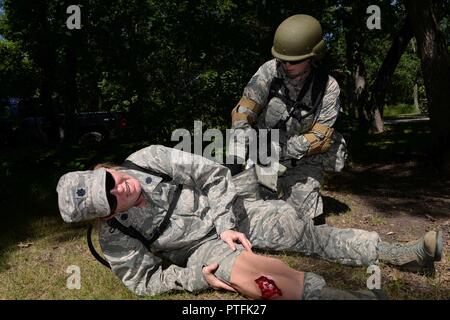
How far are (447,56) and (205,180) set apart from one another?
5084 mm

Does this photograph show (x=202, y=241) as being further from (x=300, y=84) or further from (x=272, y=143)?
(x=300, y=84)

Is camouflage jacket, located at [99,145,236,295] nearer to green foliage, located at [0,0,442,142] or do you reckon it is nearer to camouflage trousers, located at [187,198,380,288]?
camouflage trousers, located at [187,198,380,288]

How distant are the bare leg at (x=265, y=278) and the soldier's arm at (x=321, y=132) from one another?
1703 millimetres

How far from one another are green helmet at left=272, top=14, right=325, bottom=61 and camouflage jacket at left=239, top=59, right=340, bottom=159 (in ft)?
1.11

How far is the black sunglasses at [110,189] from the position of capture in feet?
9.08

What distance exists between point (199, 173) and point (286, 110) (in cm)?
158

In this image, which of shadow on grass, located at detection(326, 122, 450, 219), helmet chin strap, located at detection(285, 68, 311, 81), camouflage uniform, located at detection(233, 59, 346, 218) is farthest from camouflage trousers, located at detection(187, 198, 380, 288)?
shadow on grass, located at detection(326, 122, 450, 219)

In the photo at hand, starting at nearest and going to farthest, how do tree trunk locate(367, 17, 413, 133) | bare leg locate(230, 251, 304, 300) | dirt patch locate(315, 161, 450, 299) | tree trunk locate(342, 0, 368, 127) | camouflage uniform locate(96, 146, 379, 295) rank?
bare leg locate(230, 251, 304, 300) < camouflage uniform locate(96, 146, 379, 295) < dirt patch locate(315, 161, 450, 299) < tree trunk locate(367, 17, 413, 133) < tree trunk locate(342, 0, 368, 127)

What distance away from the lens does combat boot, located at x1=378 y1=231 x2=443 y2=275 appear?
3.06 m

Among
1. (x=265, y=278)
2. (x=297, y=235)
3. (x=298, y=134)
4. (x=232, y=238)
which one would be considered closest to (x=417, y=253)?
(x=297, y=235)

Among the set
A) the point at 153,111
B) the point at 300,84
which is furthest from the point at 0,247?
the point at 153,111

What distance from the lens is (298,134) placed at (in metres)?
4.60

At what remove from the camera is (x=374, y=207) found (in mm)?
5426

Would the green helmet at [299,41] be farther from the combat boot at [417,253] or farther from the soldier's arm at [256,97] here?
the combat boot at [417,253]
